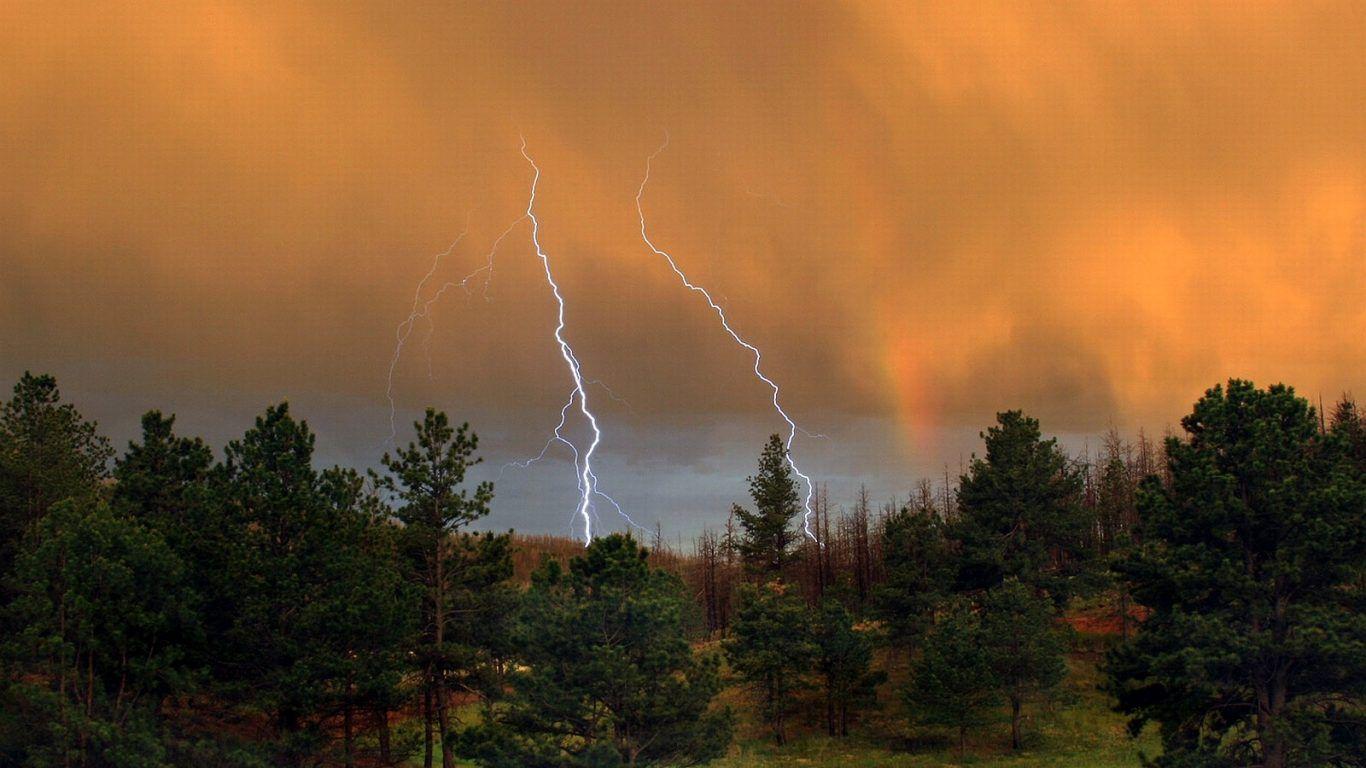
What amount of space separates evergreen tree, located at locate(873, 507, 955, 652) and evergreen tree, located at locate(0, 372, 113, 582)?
136 ft

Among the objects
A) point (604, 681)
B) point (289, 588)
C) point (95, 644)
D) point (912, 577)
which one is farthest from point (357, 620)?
point (912, 577)

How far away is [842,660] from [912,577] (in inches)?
293

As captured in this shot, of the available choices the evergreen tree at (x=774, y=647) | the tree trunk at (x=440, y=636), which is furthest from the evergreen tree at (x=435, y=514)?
the evergreen tree at (x=774, y=647)

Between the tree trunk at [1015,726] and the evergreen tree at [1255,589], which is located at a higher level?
the evergreen tree at [1255,589]

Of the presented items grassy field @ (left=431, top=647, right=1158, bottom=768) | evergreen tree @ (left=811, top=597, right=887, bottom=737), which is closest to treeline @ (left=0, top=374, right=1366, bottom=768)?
grassy field @ (left=431, top=647, right=1158, bottom=768)

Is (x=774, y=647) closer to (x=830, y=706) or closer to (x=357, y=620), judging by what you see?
(x=830, y=706)

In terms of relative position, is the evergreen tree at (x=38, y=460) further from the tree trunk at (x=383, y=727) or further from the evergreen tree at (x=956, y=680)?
the evergreen tree at (x=956, y=680)

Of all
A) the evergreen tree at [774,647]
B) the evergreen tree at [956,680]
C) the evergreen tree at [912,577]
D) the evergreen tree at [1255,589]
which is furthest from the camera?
the evergreen tree at [912,577]

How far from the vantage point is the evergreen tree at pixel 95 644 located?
20953mm

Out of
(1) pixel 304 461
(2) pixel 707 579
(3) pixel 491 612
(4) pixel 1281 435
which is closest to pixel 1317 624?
(4) pixel 1281 435

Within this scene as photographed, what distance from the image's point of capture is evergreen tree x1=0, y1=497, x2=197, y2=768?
68.7 ft

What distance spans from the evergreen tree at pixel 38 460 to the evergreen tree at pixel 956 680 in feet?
124

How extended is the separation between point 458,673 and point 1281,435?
27.4 metres

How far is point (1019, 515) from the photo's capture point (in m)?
50.5
